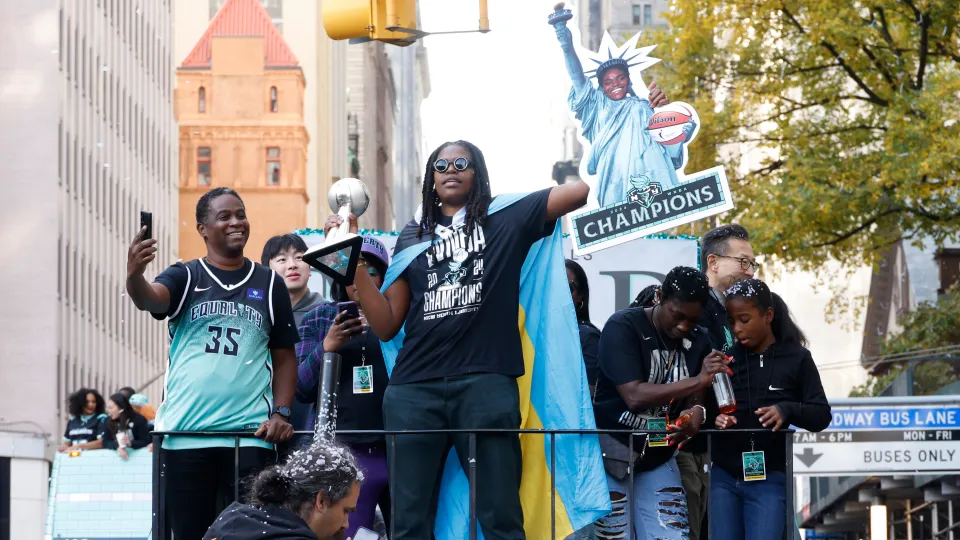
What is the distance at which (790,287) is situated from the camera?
65.6 m

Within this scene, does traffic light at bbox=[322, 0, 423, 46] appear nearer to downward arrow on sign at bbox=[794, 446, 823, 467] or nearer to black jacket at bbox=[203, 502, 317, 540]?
black jacket at bbox=[203, 502, 317, 540]

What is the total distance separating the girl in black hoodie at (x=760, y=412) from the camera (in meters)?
7.91

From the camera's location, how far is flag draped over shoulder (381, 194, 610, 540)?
774 centimetres

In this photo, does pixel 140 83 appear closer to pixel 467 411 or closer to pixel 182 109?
pixel 182 109

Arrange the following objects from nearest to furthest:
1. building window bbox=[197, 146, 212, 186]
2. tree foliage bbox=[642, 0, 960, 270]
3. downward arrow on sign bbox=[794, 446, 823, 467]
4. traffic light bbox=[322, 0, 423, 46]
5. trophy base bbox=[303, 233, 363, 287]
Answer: trophy base bbox=[303, 233, 363, 287]
traffic light bbox=[322, 0, 423, 46]
downward arrow on sign bbox=[794, 446, 823, 467]
tree foliage bbox=[642, 0, 960, 270]
building window bbox=[197, 146, 212, 186]

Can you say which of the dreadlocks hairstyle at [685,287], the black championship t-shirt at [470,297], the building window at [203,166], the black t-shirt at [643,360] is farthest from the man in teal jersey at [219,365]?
the building window at [203,166]

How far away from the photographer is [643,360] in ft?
26.3

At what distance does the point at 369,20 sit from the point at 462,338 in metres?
2.84

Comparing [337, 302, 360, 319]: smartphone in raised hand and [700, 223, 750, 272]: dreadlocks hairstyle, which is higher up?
[700, 223, 750, 272]: dreadlocks hairstyle

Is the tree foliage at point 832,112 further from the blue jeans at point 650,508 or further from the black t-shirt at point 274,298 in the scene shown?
the black t-shirt at point 274,298

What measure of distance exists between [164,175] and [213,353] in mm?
66845

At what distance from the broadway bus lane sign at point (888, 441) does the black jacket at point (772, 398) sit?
9300 mm

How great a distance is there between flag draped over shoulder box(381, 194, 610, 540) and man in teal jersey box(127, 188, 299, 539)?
0.56 meters

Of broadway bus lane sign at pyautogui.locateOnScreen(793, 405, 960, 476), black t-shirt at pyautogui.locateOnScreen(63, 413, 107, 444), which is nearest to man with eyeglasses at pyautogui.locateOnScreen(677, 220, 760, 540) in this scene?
broadway bus lane sign at pyautogui.locateOnScreen(793, 405, 960, 476)
